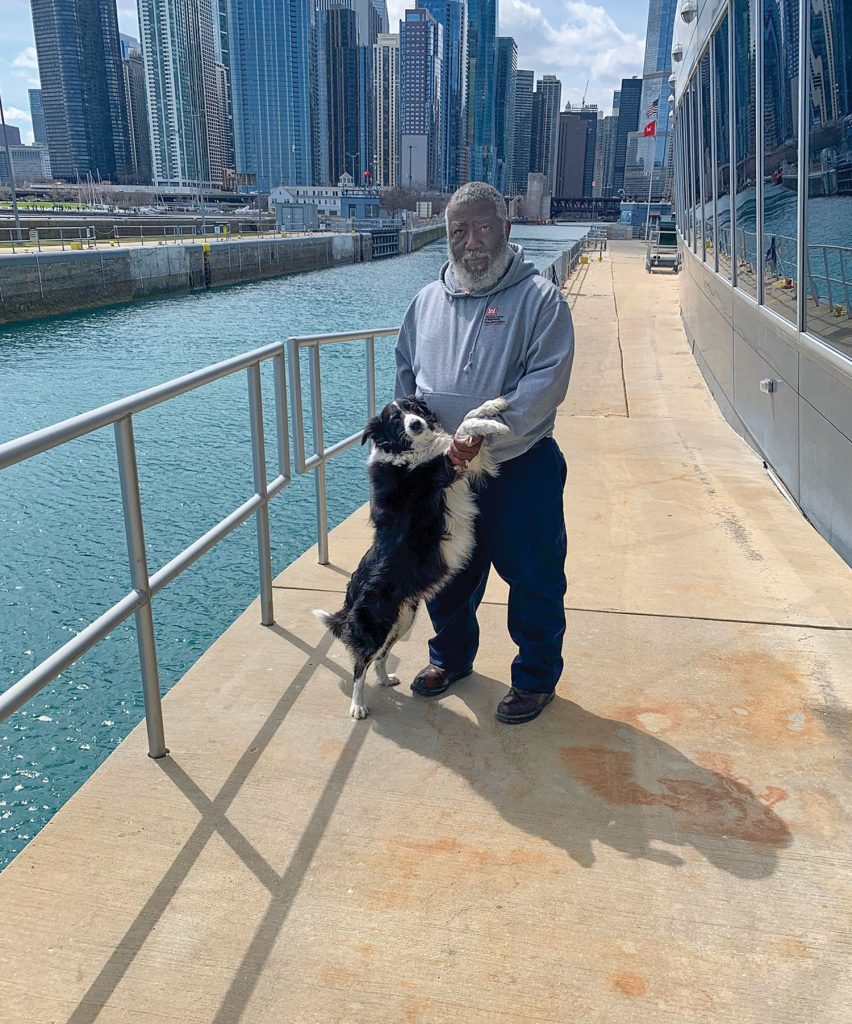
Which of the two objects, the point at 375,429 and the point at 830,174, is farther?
the point at 830,174

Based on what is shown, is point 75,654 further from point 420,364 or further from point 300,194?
point 300,194

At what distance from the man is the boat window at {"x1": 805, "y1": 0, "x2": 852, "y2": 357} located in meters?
2.18

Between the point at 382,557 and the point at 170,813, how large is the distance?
1.14 m

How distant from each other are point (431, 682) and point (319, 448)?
5.33ft

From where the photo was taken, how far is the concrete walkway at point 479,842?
200cm

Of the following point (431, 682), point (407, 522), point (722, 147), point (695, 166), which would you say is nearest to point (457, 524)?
point (407, 522)

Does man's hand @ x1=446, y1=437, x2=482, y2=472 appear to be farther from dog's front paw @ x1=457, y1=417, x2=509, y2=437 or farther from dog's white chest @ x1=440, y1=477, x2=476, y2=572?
dog's white chest @ x1=440, y1=477, x2=476, y2=572

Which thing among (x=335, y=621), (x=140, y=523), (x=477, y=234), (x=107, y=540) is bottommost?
(x=107, y=540)

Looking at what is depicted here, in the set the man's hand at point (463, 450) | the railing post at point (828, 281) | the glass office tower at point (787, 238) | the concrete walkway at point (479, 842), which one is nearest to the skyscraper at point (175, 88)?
the glass office tower at point (787, 238)

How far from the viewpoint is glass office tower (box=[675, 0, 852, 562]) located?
171 inches

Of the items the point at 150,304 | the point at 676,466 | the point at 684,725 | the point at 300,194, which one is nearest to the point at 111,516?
the point at 676,466

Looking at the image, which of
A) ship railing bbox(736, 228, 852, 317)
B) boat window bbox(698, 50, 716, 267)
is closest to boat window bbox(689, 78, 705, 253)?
boat window bbox(698, 50, 716, 267)

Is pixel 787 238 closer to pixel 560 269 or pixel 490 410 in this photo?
pixel 490 410

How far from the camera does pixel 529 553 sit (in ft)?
10.1
